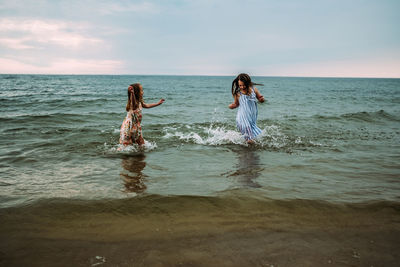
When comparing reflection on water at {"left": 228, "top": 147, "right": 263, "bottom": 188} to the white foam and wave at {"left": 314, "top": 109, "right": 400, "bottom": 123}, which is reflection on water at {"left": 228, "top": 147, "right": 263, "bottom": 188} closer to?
the white foam

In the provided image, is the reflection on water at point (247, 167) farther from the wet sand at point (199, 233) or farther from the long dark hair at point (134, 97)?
the long dark hair at point (134, 97)

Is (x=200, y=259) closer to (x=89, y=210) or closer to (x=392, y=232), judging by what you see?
(x=89, y=210)

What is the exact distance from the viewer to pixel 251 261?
2.23 m

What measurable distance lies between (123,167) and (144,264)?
2.90 meters

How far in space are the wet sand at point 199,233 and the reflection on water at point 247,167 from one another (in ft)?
2.49

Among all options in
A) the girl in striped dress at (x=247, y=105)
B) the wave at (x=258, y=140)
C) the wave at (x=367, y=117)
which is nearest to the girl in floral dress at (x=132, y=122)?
the wave at (x=258, y=140)

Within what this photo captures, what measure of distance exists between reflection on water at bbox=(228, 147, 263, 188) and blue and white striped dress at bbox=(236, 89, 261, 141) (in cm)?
63

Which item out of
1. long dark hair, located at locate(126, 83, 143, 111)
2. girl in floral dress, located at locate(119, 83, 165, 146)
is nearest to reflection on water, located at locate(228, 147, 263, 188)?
girl in floral dress, located at locate(119, 83, 165, 146)

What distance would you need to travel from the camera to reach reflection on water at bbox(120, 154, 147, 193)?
3.85 meters

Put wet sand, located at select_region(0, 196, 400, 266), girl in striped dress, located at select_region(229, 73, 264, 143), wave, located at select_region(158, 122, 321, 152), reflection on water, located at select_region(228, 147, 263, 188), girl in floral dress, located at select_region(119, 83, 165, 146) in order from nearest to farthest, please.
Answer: wet sand, located at select_region(0, 196, 400, 266) → reflection on water, located at select_region(228, 147, 263, 188) → girl in floral dress, located at select_region(119, 83, 165, 146) → girl in striped dress, located at select_region(229, 73, 264, 143) → wave, located at select_region(158, 122, 321, 152)

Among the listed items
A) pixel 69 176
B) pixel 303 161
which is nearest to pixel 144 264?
pixel 69 176

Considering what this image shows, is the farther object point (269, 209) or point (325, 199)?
point (325, 199)

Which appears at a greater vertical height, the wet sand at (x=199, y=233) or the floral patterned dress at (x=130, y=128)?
the floral patterned dress at (x=130, y=128)

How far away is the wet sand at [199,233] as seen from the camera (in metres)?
2.29
